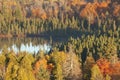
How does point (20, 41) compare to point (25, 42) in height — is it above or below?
below

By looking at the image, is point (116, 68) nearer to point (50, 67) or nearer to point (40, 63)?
point (50, 67)

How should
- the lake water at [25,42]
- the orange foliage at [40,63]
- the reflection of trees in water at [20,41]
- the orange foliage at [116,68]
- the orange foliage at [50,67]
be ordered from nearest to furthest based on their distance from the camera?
the orange foliage at [50,67]
the orange foliage at [40,63]
the orange foliage at [116,68]
the lake water at [25,42]
the reflection of trees in water at [20,41]

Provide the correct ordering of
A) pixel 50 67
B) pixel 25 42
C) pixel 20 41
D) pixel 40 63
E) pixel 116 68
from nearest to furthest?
1. pixel 50 67
2. pixel 40 63
3. pixel 116 68
4. pixel 25 42
5. pixel 20 41

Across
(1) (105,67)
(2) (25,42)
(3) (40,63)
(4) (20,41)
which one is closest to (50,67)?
(3) (40,63)

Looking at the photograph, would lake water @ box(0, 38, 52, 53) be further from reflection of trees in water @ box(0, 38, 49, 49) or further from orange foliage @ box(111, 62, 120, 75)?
orange foliage @ box(111, 62, 120, 75)

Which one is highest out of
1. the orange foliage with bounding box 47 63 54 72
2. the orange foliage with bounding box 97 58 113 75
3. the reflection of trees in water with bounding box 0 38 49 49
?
the orange foliage with bounding box 47 63 54 72

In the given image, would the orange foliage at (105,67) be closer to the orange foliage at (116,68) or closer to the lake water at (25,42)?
the orange foliage at (116,68)

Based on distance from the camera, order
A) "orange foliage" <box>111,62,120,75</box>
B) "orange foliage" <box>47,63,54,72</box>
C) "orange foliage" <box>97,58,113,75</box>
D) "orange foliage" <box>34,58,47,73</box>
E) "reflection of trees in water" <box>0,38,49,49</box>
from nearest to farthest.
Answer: "orange foliage" <box>47,63,54,72</box>
"orange foliage" <box>34,58,47,73</box>
"orange foliage" <box>111,62,120,75</box>
"orange foliage" <box>97,58,113,75</box>
"reflection of trees in water" <box>0,38,49,49</box>

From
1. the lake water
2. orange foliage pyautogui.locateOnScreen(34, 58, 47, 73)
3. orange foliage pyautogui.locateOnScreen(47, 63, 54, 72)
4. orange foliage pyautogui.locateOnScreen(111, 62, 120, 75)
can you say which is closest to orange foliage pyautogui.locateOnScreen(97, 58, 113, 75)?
orange foliage pyautogui.locateOnScreen(111, 62, 120, 75)

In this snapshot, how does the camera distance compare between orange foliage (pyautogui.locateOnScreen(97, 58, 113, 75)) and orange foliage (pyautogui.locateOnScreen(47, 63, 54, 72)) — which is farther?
orange foliage (pyautogui.locateOnScreen(97, 58, 113, 75))

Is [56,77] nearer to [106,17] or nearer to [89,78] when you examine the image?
[89,78]

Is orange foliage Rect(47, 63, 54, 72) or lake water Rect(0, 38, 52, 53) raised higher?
orange foliage Rect(47, 63, 54, 72)

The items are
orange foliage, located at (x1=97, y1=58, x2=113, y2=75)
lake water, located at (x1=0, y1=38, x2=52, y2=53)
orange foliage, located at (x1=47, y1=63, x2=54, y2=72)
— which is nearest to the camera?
orange foliage, located at (x1=47, y1=63, x2=54, y2=72)

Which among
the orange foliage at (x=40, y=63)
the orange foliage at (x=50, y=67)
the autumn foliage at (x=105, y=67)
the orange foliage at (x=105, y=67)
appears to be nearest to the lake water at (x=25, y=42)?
the orange foliage at (x=40, y=63)
